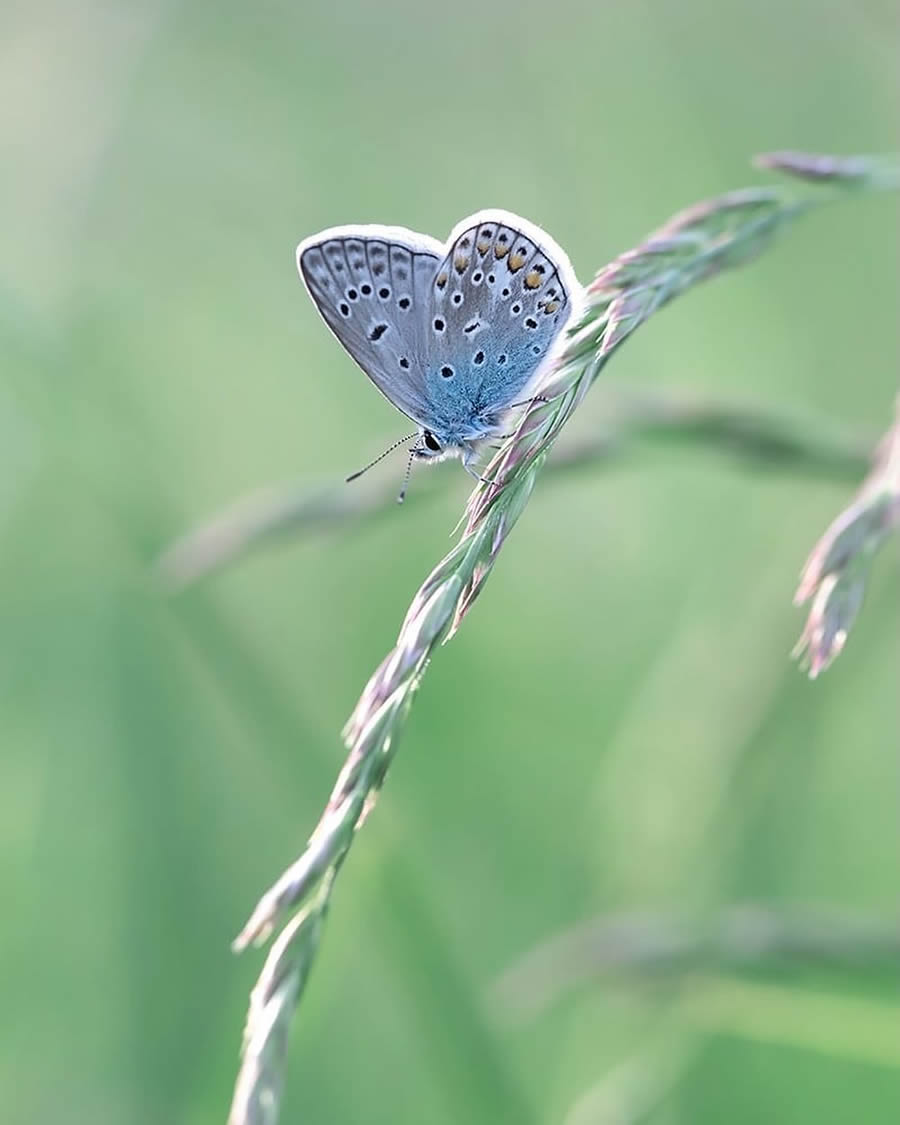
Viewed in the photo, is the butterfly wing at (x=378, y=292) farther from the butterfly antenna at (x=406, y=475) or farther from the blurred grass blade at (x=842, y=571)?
the blurred grass blade at (x=842, y=571)

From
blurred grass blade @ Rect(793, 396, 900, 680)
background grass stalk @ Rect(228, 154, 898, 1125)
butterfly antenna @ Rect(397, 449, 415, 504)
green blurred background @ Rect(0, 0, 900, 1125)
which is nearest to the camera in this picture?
background grass stalk @ Rect(228, 154, 898, 1125)

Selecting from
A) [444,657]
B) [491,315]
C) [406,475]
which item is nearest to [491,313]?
Result: [491,315]

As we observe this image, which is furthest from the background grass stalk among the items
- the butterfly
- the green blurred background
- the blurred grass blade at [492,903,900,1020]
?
the blurred grass blade at [492,903,900,1020]

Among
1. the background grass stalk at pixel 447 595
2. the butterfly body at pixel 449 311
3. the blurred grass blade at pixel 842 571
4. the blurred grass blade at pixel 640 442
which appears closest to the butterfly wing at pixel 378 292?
the butterfly body at pixel 449 311

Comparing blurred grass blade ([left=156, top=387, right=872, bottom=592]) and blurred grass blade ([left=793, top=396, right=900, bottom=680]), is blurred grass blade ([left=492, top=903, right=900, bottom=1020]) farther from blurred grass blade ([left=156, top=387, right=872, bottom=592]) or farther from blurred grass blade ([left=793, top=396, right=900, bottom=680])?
blurred grass blade ([left=156, top=387, right=872, bottom=592])

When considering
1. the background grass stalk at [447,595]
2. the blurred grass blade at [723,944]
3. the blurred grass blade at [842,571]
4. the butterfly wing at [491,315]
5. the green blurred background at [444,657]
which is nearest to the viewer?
the background grass stalk at [447,595]

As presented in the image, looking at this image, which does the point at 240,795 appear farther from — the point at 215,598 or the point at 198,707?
the point at 215,598

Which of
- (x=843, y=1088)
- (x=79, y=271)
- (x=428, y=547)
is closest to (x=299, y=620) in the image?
(x=428, y=547)
